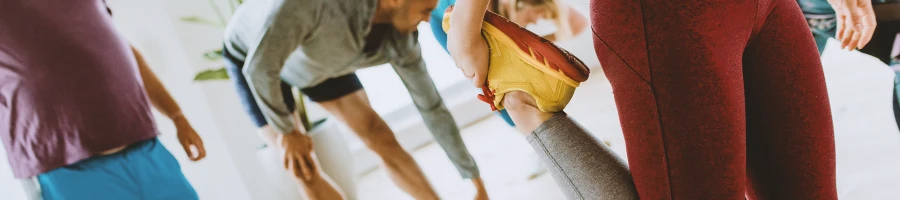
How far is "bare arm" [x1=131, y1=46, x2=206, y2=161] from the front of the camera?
2.77 ft

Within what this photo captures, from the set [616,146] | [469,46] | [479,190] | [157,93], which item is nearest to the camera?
[469,46]

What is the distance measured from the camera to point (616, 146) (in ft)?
4.61

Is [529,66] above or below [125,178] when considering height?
above

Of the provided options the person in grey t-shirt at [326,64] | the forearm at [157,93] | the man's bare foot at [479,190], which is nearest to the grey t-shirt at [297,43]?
the person in grey t-shirt at [326,64]

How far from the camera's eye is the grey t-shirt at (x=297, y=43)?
0.78 meters

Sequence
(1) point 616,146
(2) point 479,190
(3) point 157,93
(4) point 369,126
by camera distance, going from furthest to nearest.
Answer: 1. (1) point 616,146
2. (2) point 479,190
3. (4) point 369,126
4. (3) point 157,93

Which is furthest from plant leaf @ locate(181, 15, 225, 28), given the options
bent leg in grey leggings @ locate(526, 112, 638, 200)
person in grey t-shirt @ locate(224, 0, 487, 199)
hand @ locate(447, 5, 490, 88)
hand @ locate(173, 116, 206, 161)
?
bent leg in grey leggings @ locate(526, 112, 638, 200)

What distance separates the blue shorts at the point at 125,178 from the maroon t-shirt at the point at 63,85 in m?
0.02

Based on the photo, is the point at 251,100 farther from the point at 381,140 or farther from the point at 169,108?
the point at 381,140

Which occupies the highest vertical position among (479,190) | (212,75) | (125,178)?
(212,75)

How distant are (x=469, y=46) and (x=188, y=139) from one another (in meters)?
0.54

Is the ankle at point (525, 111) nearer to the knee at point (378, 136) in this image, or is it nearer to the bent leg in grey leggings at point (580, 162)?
the bent leg in grey leggings at point (580, 162)

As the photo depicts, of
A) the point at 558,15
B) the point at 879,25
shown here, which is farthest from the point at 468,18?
the point at 879,25

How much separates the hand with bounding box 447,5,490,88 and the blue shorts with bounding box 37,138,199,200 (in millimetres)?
538
